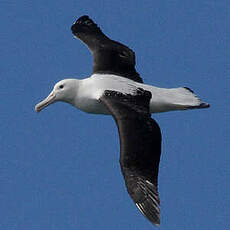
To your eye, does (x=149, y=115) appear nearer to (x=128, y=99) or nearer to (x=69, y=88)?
(x=128, y=99)

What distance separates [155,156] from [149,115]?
796 millimetres

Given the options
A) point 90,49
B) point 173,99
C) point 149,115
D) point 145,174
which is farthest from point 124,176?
point 90,49

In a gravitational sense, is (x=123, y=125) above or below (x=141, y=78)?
below

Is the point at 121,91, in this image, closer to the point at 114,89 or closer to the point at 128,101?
the point at 114,89

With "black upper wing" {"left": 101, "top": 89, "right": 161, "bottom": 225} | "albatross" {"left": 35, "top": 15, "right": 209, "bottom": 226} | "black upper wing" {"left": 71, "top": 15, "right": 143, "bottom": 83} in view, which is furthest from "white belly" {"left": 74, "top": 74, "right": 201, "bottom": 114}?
"black upper wing" {"left": 71, "top": 15, "right": 143, "bottom": 83}

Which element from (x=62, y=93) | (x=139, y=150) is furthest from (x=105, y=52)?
(x=139, y=150)

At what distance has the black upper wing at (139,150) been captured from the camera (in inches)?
440

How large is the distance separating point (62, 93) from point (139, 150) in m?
2.01

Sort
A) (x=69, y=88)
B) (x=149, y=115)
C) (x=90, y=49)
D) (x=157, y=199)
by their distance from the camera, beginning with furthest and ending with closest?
(x=90, y=49), (x=69, y=88), (x=149, y=115), (x=157, y=199)

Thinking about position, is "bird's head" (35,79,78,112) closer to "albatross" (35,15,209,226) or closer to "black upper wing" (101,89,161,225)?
"albatross" (35,15,209,226)

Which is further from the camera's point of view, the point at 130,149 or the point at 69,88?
the point at 69,88

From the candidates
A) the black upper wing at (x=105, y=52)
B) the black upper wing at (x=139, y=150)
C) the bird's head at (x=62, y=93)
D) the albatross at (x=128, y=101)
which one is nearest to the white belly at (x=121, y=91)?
the albatross at (x=128, y=101)

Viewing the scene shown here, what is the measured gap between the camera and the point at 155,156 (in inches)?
455

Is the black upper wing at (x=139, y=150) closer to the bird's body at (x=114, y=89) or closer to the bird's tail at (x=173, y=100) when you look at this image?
the bird's body at (x=114, y=89)
